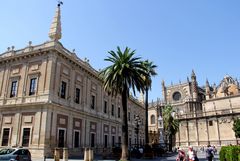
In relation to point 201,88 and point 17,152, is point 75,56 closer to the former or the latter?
point 17,152

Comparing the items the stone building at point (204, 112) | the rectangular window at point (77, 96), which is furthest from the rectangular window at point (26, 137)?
the stone building at point (204, 112)

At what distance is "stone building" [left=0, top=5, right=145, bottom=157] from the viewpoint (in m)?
22.6

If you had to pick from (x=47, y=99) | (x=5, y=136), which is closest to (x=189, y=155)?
(x=47, y=99)

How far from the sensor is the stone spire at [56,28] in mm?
25625

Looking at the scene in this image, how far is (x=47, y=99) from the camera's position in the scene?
74.5ft

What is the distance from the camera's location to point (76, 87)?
92.1ft

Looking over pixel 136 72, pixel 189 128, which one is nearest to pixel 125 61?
pixel 136 72

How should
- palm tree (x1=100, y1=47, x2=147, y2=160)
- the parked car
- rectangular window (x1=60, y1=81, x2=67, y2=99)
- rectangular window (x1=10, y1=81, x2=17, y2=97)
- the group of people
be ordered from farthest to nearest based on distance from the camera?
1. rectangular window (x1=10, y1=81, x2=17, y2=97)
2. rectangular window (x1=60, y1=81, x2=67, y2=99)
3. palm tree (x1=100, y1=47, x2=147, y2=160)
4. the parked car
5. the group of people

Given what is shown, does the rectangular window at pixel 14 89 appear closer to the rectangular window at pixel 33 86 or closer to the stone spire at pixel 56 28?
the rectangular window at pixel 33 86

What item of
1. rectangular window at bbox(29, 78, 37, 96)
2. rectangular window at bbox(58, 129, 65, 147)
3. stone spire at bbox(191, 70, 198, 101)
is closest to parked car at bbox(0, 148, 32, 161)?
rectangular window at bbox(58, 129, 65, 147)

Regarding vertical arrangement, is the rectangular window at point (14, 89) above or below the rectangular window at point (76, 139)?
above

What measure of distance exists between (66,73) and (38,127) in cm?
728

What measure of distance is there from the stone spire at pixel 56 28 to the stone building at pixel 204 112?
43642 millimetres

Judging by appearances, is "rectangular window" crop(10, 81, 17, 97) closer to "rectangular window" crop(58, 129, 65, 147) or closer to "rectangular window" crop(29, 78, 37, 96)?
"rectangular window" crop(29, 78, 37, 96)
